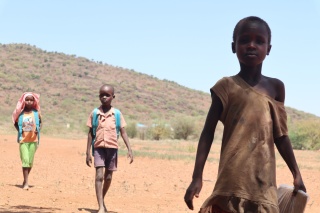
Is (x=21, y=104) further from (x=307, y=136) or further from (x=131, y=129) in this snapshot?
(x=307, y=136)

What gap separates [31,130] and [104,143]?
308 centimetres

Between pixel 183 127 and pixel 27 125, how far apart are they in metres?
30.6

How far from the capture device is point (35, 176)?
13.6 m

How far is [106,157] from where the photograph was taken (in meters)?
8.41

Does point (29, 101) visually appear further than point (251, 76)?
Yes

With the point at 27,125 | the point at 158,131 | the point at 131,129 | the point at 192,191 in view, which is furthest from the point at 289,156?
the point at 158,131

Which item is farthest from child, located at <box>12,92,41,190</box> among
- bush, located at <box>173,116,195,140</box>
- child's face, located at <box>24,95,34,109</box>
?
bush, located at <box>173,116,195,140</box>

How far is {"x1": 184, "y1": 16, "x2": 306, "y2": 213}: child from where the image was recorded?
138 inches

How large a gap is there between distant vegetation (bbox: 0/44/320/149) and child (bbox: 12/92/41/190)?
1276 inches

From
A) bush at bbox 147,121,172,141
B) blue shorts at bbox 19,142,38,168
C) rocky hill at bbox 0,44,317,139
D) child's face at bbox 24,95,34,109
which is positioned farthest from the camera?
rocky hill at bbox 0,44,317,139

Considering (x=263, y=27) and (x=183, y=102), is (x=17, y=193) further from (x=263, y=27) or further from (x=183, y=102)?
(x=183, y=102)

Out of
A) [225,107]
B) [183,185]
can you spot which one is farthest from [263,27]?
[183,185]

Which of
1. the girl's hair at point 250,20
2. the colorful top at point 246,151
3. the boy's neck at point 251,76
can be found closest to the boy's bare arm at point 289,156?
the colorful top at point 246,151

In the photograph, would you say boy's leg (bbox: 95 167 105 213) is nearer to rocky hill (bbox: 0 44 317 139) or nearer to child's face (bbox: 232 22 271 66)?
child's face (bbox: 232 22 271 66)
